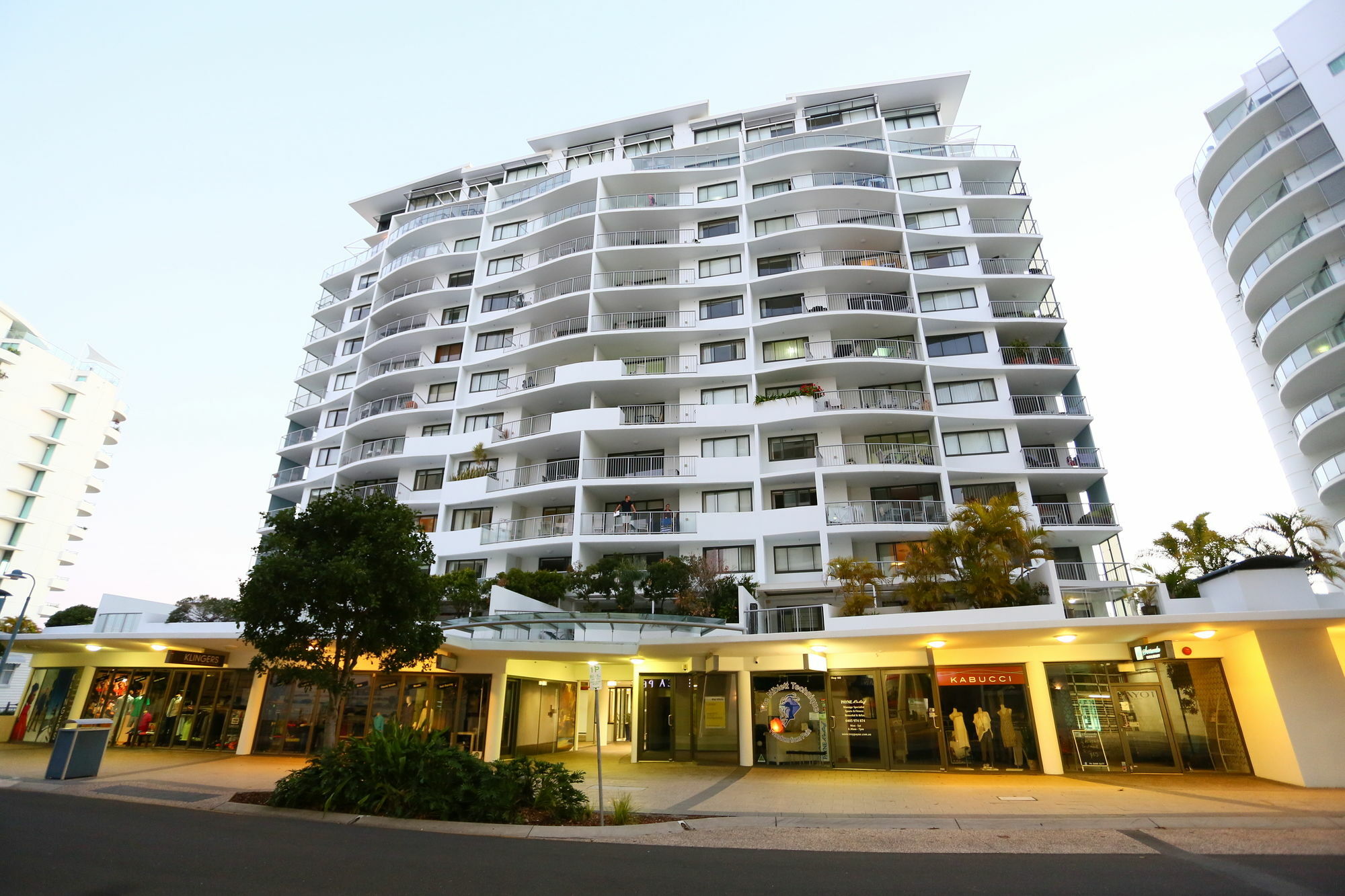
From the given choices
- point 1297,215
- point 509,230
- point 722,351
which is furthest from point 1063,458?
point 509,230

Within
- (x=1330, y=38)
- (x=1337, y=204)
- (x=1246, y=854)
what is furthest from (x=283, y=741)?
(x=1330, y=38)

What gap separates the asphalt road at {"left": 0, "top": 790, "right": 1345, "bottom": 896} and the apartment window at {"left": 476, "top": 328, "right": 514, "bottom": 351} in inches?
1210

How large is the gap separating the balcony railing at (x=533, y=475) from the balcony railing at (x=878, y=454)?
12147 millimetres

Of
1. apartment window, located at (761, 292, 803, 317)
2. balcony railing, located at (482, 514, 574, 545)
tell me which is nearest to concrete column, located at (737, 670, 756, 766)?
balcony railing, located at (482, 514, 574, 545)

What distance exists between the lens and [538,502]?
111 feet

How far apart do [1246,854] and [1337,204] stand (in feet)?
123

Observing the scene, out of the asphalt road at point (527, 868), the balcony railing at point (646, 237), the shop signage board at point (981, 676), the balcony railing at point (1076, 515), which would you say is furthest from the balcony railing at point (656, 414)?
the asphalt road at point (527, 868)

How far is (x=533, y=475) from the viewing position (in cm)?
3356

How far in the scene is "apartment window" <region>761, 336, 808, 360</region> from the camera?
1324 inches

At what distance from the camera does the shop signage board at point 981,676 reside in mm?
18734

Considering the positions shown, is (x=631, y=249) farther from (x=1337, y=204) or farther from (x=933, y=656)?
(x=1337, y=204)

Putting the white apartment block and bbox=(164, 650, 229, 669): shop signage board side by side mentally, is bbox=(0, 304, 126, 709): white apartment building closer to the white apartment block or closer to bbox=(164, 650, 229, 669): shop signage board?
the white apartment block

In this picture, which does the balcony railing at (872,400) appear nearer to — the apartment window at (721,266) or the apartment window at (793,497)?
the apartment window at (793,497)

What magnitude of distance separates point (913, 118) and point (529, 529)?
3262 cm
